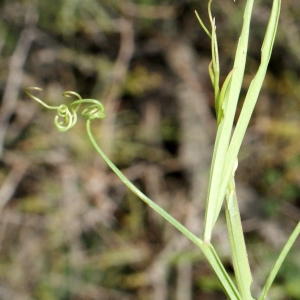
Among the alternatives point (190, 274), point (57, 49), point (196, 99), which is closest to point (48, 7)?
point (57, 49)

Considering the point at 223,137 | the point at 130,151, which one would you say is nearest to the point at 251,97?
the point at 223,137

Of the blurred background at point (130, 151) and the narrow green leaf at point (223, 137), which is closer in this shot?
the narrow green leaf at point (223, 137)

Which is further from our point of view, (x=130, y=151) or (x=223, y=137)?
(x=130, y=151)

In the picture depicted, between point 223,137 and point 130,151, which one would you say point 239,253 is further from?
point 130,151

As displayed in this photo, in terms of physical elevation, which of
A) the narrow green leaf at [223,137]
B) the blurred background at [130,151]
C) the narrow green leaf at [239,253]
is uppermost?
the narrow green leaf at [223,137]

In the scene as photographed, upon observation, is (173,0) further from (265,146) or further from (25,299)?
(25,299)

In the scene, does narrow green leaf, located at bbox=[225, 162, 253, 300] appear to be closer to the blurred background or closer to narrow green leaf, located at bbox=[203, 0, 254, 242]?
narrow green leaf, located at bbox=[203, 0, 254, 242]

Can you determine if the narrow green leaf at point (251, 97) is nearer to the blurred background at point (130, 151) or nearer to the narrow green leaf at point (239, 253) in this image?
the narrow green leaf at point (239, 253)

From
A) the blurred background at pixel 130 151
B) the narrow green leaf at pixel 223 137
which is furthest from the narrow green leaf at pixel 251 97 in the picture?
the blurred background at pixel 130 151
